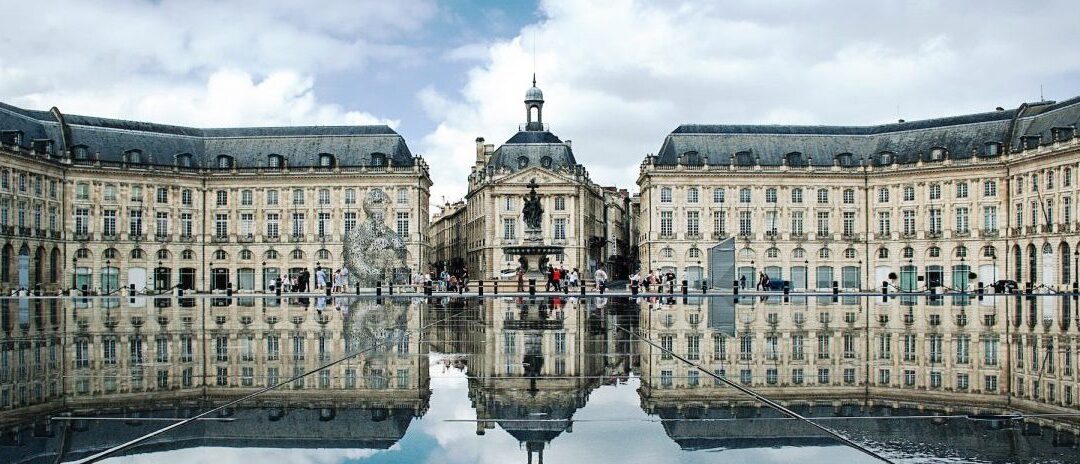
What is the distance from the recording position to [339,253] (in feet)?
269

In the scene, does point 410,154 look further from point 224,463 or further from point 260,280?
point 224,463

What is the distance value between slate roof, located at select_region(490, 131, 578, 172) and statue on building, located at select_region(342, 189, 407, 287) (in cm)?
3679

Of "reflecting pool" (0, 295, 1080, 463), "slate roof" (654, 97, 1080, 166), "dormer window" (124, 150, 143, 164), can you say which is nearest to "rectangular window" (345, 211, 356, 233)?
"dormer window" (124, 150, 143, 164)

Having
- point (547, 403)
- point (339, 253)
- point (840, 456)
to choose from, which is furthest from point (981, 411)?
point (339, 253)

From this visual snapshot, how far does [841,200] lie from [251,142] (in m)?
51.4

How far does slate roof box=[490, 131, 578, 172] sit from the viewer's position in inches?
3582

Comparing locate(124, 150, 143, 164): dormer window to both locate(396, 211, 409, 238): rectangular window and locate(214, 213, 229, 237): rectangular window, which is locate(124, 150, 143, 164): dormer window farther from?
locate(396, 211, 409, 238): rectangular window

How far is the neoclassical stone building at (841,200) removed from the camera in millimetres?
78438

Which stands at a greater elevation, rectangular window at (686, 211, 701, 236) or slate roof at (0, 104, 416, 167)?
slate roof at (0, 104, 416, 167)

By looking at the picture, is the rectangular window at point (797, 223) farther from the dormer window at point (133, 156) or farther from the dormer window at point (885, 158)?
the dormer window at point (133, 156)

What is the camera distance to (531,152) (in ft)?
301

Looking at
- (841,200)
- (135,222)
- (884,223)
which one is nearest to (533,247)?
(841,200)

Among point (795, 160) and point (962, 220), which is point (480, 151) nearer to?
point (795, 160)

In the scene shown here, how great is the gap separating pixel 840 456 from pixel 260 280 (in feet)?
264
